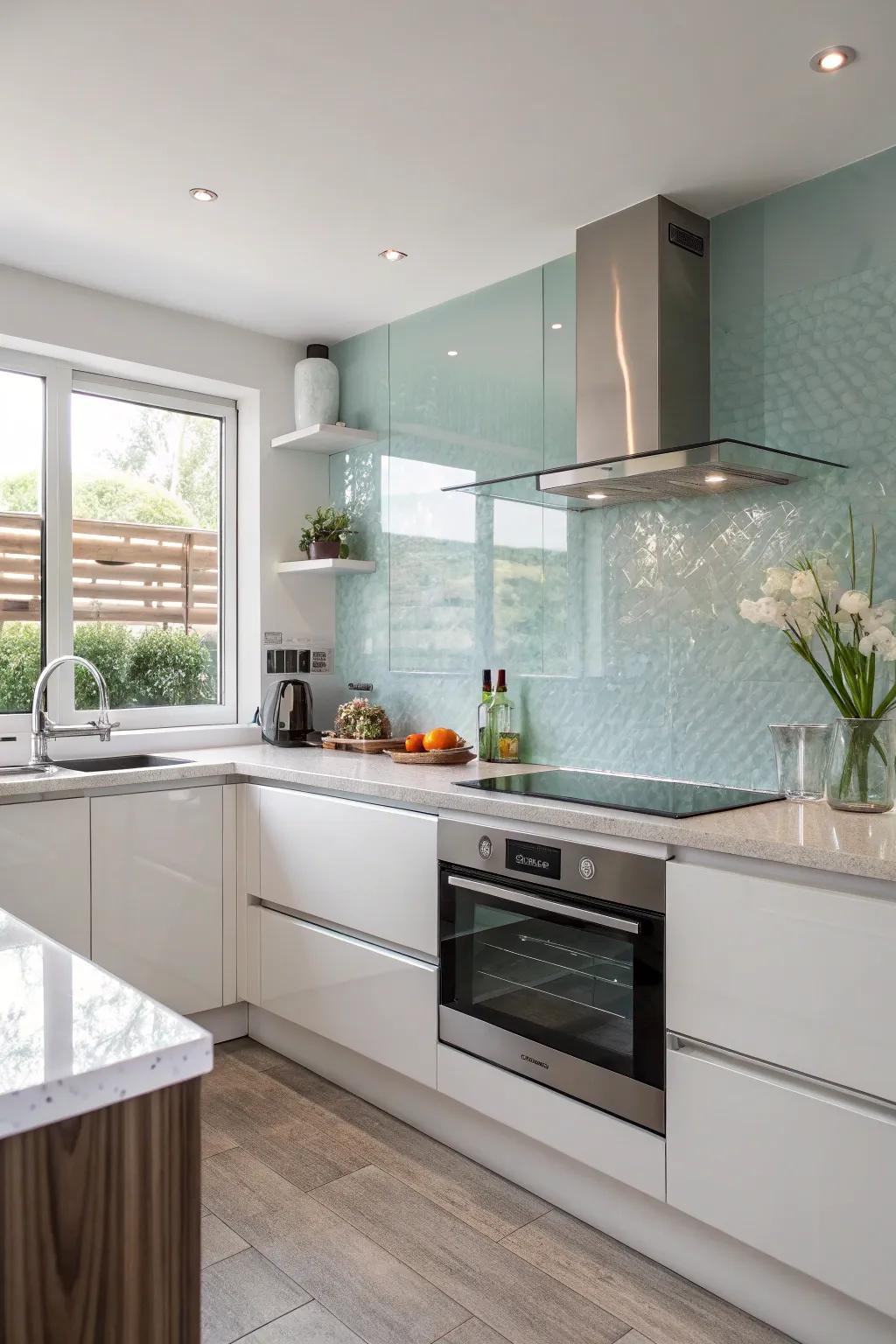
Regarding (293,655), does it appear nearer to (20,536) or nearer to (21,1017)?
(20,536)

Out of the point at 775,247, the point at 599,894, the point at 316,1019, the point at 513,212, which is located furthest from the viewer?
the point at 316,1019

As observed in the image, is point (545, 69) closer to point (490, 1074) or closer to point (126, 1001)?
point (126, 1001)

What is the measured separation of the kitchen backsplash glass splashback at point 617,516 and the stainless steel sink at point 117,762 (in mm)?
814

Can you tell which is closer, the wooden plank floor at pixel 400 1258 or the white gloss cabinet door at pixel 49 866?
the wooden plank floor at pixel 400 1258

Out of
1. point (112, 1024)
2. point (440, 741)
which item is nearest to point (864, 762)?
point (440, 741)

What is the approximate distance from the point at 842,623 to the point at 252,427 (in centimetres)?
237

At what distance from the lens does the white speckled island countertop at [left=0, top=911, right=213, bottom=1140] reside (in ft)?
2.21

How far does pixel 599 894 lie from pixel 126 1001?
134 cm

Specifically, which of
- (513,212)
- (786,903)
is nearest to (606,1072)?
(786,903)

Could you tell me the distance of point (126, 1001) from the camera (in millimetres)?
835

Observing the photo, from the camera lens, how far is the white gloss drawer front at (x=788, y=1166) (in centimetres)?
158

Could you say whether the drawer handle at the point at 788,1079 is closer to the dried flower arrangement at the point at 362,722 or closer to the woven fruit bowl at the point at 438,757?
the woven fruit bowl at the point at 438,757

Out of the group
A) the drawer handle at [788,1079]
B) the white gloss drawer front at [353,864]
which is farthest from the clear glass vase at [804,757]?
the white gloss drawer front at [353,864]

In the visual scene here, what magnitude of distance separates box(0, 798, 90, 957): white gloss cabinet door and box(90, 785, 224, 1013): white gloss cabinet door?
35 mm
